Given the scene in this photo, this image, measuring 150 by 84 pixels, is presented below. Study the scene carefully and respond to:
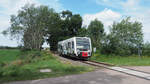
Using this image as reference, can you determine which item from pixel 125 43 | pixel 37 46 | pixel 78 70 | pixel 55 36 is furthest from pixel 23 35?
pixel 78 70

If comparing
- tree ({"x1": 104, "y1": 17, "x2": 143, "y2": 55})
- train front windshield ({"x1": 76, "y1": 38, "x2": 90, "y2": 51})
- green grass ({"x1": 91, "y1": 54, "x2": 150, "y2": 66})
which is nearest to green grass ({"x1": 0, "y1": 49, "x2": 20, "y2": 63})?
train front windshield ({"x1": 76, "y1": 38, "x2": 90, "y2": 51})

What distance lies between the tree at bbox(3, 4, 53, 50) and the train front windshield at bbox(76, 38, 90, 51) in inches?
800

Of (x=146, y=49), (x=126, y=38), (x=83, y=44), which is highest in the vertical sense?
(x=126, y=38)

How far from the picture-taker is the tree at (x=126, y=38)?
2247 centimetres

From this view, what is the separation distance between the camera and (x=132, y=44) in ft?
74.9

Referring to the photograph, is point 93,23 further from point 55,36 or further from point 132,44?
point 132,44

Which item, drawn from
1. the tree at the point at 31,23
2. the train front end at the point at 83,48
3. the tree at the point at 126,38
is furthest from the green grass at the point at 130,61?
the tree at the point at 31,23

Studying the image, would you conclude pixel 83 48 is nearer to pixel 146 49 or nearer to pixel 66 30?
pixel 146 49

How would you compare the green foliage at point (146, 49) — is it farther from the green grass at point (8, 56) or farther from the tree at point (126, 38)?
the green grass at point (8, 56)

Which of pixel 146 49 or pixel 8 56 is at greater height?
pixel 146 49

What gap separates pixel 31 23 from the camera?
39219 mm

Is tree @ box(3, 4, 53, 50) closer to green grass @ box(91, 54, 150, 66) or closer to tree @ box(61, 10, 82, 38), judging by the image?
tree @ box(61, 10, 82, 38)

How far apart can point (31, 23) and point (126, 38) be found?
2599 cm

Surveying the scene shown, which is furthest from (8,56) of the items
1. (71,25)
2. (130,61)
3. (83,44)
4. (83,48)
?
(130,61)
